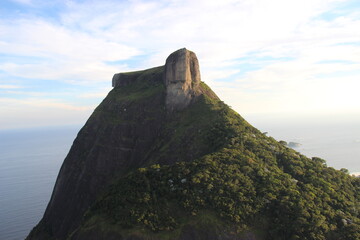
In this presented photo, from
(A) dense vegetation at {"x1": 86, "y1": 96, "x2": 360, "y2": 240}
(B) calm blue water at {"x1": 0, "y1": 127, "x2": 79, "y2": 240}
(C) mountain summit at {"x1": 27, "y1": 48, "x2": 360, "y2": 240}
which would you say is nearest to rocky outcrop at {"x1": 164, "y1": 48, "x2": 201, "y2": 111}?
(C) mountain summit at {"x1": 27, "y1": 48, "x2": 360, "y2": 240}

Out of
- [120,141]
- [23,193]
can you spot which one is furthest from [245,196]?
[23,193]

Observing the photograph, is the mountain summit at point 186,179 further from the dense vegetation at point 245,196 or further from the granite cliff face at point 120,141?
the granite cliff face at point 120,141

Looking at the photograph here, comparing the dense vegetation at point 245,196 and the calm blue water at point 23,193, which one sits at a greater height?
the dense vegetation at point 245,196

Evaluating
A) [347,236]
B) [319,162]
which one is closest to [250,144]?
[319,162]

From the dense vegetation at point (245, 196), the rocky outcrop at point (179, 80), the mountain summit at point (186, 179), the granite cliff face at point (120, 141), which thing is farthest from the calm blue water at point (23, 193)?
the dense vegetation at point (245, 196)

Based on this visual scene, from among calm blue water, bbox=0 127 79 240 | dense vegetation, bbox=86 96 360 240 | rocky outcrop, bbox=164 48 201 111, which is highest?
rocky outcrop, bbox=164 48 201 111

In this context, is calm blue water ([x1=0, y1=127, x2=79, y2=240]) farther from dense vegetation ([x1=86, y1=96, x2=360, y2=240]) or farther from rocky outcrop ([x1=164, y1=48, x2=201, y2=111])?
dense vegetation ([x1=86, y1=96, x2=360, y2=240])

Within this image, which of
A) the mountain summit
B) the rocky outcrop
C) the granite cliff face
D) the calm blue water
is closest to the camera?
the mountain summit
